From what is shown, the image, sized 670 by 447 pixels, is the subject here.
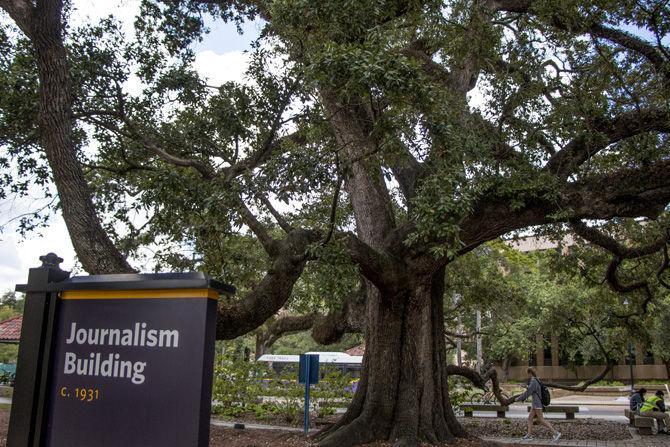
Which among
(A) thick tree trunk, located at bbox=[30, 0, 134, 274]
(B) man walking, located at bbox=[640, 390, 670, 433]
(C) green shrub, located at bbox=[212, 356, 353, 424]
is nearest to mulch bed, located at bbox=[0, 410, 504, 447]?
(C) green shrub, located at bbox=[212, 356, 353, 424]

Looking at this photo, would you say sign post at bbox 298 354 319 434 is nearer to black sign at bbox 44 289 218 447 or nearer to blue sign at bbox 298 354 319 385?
blue sign at bbox 298 354 319 385

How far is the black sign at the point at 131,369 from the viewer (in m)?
2.97

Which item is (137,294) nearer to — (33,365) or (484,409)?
(33,365)

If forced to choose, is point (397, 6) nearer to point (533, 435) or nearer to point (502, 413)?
point (533, 435)

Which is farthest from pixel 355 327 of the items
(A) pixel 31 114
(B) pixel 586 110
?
(A) pixel 31 114

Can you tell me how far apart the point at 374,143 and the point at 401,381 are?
13.7 ft

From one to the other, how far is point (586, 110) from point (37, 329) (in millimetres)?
8014

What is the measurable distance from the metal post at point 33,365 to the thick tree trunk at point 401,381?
6.11 m

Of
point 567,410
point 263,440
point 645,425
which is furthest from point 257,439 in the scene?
A: point 567,410

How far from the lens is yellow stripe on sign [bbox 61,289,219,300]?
3.07 meters

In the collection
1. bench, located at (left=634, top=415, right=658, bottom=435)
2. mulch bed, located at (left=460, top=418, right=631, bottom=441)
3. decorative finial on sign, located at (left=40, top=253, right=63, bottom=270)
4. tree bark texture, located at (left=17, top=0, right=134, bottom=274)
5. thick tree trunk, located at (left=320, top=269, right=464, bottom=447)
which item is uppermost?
tree bark texture, located at (left=17, top=0, right=134, bottom=274)

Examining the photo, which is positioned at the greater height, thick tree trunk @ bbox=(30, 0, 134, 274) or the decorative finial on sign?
thick tree trunk @ bbox=(30, 0, 134, 274)

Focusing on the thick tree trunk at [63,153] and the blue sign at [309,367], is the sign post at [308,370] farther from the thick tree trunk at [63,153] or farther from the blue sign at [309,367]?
the thick tree trunk at [63,153]

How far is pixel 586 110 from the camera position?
28.4 ft
